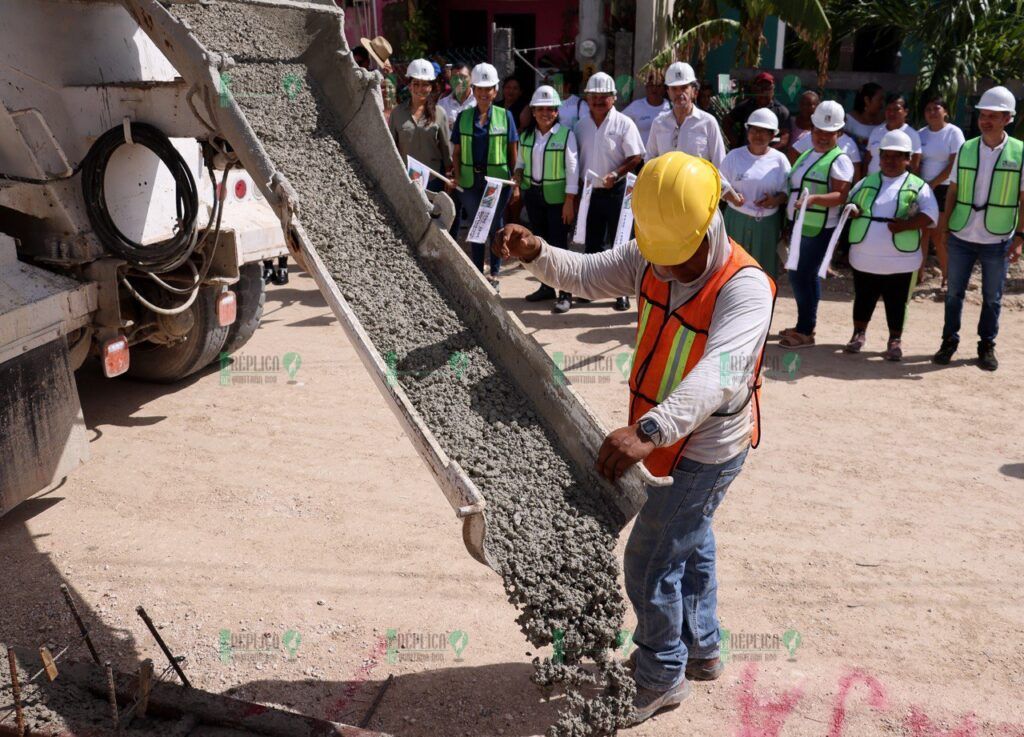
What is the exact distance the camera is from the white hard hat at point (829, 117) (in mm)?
7703

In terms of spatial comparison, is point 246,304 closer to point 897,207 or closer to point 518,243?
point 518,243

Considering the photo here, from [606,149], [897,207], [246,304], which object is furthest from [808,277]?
[246,304]

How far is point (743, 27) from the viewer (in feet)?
38.0

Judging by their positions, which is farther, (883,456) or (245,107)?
(883,456)

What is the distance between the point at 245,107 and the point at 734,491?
3349 mm

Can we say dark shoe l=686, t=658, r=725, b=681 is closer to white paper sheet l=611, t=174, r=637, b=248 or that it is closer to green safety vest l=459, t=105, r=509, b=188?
white paper sheet l=611, t=174, r=637, b=248

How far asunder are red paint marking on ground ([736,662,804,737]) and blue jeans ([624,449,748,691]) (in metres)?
0.30

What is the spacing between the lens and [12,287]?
484 centimetres

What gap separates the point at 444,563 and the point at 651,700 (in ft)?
4.54

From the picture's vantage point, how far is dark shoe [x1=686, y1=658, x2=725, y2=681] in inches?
157

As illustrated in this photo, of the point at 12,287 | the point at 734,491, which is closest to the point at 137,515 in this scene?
the point at 12,287

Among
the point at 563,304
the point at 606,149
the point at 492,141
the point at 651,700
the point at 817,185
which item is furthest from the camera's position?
the point at 492,141

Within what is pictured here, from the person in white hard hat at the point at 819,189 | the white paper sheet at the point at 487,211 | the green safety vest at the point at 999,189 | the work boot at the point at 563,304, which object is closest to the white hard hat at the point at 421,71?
the white paper sheet at the point at 487,211

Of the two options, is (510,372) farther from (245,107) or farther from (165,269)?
(165,269)
